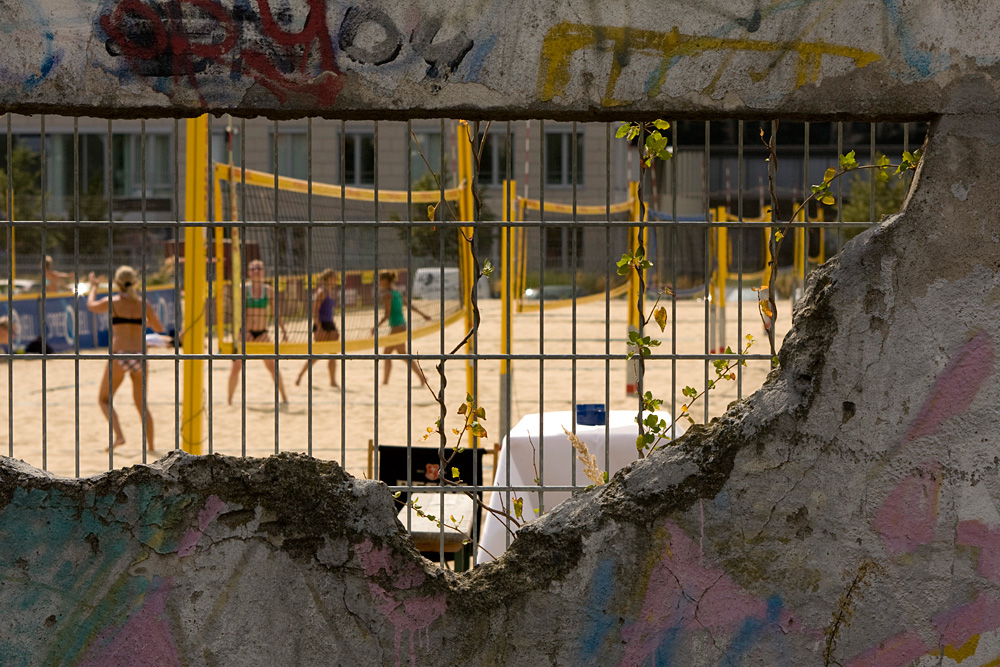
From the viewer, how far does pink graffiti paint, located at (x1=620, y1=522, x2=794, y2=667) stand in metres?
2.72

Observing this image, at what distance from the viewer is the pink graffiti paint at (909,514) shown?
8.90 feet

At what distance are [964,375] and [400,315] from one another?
9.90 meters

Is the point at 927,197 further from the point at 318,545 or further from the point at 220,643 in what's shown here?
the point at 220,643

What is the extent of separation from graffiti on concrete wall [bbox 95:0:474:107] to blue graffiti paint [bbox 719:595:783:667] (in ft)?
5.09

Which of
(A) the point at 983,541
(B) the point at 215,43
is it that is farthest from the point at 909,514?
(B) the point at 215,43

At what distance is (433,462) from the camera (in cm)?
532

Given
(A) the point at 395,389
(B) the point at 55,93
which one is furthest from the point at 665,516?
(A) the point at 395,389

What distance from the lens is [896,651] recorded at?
8.97 ft

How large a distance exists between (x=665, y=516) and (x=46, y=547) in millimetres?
1555

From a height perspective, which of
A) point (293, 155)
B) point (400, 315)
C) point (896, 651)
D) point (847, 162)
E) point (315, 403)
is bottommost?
point (315, 403)

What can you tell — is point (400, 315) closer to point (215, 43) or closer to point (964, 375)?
point (215, 43)

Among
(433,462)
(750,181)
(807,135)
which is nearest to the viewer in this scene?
(807,135)

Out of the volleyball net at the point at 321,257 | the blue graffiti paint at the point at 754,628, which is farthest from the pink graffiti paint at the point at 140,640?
the volleyball net at the point at 321,257

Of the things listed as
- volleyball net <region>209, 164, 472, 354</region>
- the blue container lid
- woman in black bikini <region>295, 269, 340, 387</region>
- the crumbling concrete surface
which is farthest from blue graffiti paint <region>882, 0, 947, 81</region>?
woman in black bikini <region>295, 269, 340, 387</region>
